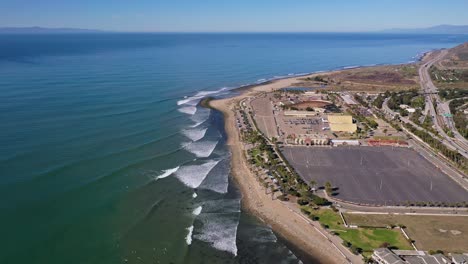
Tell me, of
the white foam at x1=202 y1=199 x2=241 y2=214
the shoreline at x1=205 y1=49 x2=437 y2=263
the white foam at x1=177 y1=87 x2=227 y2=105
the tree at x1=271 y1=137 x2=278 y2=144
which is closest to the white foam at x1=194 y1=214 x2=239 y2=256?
the white foam at x1=202 y1=199 x2=241 y2=214

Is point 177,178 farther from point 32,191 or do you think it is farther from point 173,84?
point 173,84

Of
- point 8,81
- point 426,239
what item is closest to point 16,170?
point 426,239

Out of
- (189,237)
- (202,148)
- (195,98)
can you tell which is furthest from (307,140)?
(195,98)

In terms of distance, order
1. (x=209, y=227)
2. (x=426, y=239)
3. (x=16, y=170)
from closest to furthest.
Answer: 1. (x=426, y=239)
2. (x=209, y=227)
3. (x=16, y=170)

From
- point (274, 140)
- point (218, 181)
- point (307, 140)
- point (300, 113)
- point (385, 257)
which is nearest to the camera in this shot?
point (385, 257)

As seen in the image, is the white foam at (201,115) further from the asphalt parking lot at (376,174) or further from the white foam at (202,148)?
the asphalt parking lot at (376,174)

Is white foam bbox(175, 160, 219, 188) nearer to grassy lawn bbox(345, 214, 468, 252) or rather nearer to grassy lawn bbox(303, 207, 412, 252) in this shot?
grassy lawn bbox(303, 207, 412, 252)

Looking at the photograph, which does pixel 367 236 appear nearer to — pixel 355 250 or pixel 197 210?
pixel 355 250
